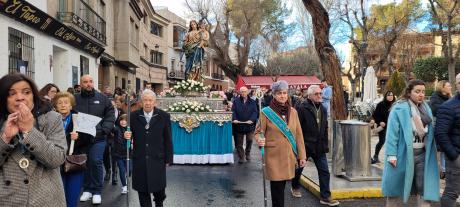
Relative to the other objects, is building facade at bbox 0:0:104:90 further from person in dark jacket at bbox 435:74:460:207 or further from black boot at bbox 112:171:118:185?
person in dark jacket at bbox 435:74:460:207

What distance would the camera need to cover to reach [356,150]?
7094mm

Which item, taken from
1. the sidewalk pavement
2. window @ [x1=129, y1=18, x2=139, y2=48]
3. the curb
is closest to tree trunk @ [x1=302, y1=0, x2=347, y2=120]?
the sidewalk pavement

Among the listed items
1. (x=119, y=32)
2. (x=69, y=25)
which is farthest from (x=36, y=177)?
(x=119, y=32)

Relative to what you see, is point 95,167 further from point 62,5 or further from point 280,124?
point 62,5

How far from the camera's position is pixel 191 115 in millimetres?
9680

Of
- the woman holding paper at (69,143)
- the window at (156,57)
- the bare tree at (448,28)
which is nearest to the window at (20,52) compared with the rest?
the woman holding paper at (69,143)

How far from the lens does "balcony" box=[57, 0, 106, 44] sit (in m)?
14.2

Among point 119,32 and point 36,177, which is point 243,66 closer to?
point 119,32

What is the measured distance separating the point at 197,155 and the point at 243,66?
27821 mm

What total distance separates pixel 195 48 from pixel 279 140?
22.3ft

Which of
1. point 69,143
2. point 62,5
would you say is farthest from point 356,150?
point 62,5

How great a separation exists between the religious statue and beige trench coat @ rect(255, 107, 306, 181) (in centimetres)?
654

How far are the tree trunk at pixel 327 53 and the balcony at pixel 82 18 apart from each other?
9353mm

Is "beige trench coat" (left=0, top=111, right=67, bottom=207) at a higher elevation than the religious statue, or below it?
below
